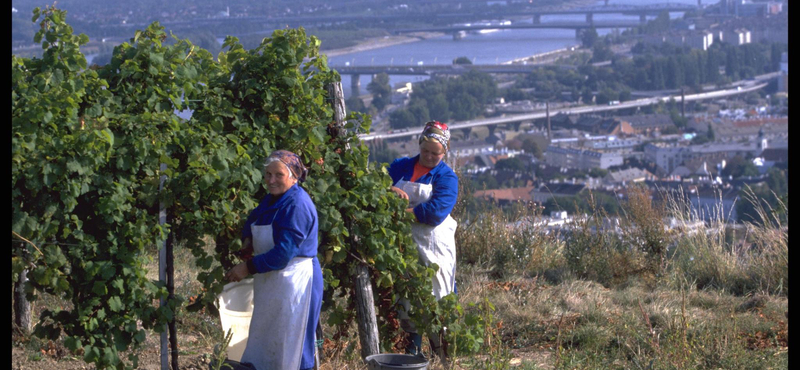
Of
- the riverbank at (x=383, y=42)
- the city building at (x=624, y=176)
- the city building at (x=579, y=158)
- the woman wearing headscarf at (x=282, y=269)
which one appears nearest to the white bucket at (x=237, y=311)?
the woman wearing headscarf at (x=282, y=269)

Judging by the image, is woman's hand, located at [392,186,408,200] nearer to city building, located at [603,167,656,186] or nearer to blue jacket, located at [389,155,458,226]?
blue jacket, located at [389,155,458,226]

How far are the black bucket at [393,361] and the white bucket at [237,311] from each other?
59 centimetres

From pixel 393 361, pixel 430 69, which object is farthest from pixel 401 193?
pixel 430 69

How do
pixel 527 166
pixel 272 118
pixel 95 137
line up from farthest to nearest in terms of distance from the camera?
pixel 527 166, pixel 272 118, pixel 95 137

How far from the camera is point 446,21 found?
3900 inches

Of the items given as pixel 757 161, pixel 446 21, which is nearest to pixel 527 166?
pixel 757 161

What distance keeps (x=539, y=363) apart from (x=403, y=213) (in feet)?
4.24

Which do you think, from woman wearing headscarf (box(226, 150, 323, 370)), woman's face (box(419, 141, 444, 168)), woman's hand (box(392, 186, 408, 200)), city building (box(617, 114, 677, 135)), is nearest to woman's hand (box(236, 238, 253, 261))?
woman wearing headscarf (box(226, 150, 323, 370))

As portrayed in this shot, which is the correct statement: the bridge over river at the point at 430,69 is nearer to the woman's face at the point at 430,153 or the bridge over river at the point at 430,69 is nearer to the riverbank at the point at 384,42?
the riverbank at the point at 384,42

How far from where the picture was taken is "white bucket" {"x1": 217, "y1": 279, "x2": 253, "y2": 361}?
4074 millimetres

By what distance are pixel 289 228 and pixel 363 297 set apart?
2.96 feet

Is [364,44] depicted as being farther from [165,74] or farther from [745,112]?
[165,74]

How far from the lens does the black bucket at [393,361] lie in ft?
13.6

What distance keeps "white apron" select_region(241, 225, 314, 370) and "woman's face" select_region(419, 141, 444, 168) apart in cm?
104
